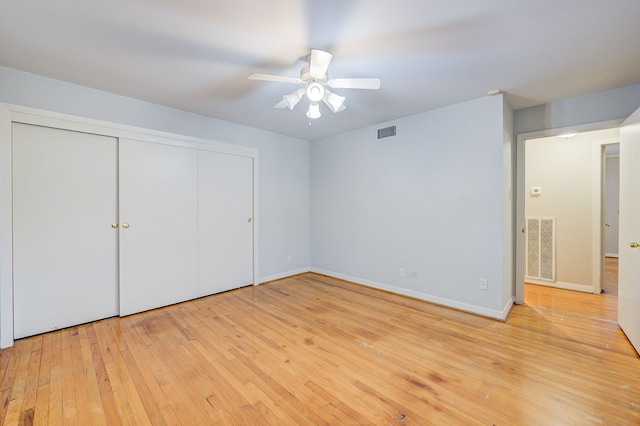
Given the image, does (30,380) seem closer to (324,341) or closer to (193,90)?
(324,341)

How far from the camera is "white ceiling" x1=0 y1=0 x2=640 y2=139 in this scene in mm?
1606

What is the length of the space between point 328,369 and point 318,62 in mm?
2249

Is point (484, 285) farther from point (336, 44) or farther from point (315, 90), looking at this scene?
point (336, 44)

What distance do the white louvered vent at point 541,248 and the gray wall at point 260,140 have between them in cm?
363

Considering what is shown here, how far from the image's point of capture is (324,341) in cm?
239

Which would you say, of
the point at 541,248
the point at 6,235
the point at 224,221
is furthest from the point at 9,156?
the point at 541,248

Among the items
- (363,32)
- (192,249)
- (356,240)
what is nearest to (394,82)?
(363,32)

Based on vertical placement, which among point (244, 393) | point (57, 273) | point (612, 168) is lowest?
point (244, 393)

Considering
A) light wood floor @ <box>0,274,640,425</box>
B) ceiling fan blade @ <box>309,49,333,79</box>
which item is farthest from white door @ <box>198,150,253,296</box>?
ceiling fan blade @ <box>309,49,333,79</box>

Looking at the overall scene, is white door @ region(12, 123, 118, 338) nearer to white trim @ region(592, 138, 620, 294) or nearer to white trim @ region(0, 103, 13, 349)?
white trim @ region(0, 103, 13, 349)

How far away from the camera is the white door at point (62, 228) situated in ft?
7.86

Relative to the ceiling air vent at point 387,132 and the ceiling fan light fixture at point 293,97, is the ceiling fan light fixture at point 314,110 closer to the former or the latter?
the ceiling fan light fixture at point 293,97

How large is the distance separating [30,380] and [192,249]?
5.86 feet

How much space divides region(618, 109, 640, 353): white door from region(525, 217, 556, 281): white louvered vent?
4.84 ft
